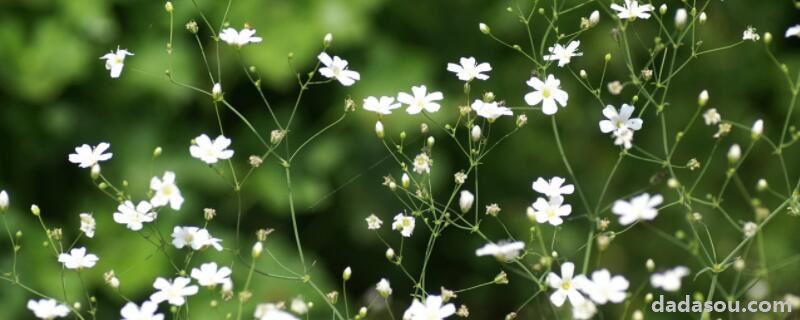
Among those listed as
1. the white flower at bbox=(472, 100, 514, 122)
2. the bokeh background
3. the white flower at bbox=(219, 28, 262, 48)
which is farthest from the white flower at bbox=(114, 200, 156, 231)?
the bokeh background

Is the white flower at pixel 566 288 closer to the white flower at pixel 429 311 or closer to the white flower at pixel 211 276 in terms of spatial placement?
the white flower at pixel 429 311

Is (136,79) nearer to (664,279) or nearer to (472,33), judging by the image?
(472,33)

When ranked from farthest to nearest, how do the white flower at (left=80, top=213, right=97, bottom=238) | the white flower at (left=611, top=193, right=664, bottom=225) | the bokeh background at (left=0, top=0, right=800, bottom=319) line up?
the bokeh background at (left=0, top=0, right=800, bottom=319) → the white flower at (left=80, top=213, right=97, bottom=238) → the white flower at (left=611, top=193, right=664, bottom=225)

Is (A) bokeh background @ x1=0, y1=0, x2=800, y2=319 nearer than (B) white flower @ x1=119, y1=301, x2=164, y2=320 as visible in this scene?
No

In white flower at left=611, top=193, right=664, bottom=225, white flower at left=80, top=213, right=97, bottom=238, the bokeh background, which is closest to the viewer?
white flower at left=611, top=193, right=664, bottom=225

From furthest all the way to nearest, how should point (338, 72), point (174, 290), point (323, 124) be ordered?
point (323, 124) → point (338, 72) → point (174, 290)

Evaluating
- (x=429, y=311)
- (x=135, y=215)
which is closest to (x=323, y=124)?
(x=135, y=215)

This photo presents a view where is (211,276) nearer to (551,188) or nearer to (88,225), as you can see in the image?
(88,225)

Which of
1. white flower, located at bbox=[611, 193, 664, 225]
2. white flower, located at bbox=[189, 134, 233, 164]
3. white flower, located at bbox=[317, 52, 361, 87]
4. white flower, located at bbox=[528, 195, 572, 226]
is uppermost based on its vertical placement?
white flower, located at bbox=[317, 52, 361, 87]

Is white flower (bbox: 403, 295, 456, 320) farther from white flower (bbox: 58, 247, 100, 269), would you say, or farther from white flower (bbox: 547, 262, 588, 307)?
white flower (bbox: 58, 247, 100, 269)

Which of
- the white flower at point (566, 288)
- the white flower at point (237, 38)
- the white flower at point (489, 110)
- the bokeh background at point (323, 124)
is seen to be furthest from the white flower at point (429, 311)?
the bokeh background at point (323, 124)
